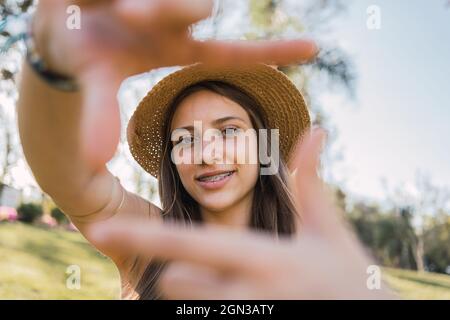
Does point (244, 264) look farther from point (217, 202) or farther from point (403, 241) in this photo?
point (403, 241)

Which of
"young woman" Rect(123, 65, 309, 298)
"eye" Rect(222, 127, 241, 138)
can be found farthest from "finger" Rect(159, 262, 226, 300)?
"eye" Rect(222, 127, 241, 138)

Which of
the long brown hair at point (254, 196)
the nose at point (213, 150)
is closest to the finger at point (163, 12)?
the nose at point (213, 150)

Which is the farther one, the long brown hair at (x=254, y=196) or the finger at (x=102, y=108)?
the long brown hair at (x=254, y=196)

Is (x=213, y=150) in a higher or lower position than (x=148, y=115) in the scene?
lower

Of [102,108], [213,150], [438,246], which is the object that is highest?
[213,150]

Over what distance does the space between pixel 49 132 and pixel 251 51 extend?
391 mm

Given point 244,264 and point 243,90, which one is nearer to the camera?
point 244,264

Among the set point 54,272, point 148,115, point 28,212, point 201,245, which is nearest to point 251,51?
point 201,245

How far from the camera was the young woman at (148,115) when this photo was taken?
1.96 ft

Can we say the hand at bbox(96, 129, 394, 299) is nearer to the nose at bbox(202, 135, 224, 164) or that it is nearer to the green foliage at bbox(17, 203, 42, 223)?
the nose at bbox(202, 135, 224, 164)

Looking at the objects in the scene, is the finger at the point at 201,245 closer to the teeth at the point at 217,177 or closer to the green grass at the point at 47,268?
the teeth at the point at 217,177

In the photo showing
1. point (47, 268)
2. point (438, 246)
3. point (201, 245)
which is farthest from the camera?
point (438, 246)

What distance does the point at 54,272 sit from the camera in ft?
22.7
